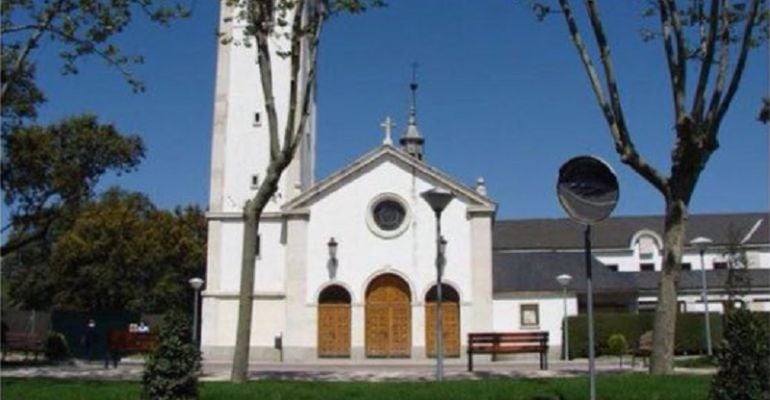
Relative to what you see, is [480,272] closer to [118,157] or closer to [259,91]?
[259,91]

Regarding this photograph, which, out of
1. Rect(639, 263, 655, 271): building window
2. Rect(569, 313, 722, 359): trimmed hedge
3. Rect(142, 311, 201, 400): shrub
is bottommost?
Rect(142, 311, 201, 400): shrub

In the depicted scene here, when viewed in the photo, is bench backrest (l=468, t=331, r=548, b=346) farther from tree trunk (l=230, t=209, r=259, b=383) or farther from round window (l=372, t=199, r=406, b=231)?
round window (l=372, t=199, r=406, b=231)

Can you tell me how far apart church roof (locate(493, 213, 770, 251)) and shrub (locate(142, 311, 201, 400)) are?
59307mm

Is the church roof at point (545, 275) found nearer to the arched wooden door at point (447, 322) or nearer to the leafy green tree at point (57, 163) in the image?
the arched wooden door at point (447, 322)

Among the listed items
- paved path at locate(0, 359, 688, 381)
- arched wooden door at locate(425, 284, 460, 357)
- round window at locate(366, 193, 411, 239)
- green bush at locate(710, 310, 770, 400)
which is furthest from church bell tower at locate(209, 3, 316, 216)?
green bush at locate(710, 310, 770, 400)

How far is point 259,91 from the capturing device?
37031 millimetres

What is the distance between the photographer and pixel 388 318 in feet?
115

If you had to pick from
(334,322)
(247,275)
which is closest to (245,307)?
(247,275)

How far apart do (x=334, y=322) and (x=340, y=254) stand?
265 centimetres

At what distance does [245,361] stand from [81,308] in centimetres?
4291

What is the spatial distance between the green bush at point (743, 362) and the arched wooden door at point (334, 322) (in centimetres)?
2414

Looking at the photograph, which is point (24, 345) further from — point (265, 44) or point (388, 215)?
point (265, 44)

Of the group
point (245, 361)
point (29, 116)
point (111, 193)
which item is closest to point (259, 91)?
point (29, 116)

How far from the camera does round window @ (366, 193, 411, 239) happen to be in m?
35.5
